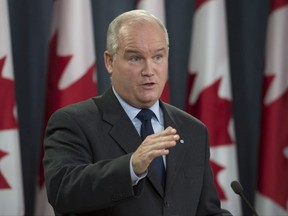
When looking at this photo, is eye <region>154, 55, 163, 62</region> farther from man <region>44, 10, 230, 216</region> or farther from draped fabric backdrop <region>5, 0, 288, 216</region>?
draped fabric backdrop <region>5, 0, 288, 216</region>

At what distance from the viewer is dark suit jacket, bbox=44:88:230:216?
1.77 meters

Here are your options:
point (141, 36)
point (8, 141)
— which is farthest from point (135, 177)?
point (8, 141)

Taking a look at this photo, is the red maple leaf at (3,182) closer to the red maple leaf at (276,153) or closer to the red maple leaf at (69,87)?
the red maple leaf at (69,87)

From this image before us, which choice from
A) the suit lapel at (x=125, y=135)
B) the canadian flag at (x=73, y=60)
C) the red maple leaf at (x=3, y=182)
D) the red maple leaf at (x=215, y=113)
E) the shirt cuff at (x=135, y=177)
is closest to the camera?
the shirt cuff at (x=135, y=177)

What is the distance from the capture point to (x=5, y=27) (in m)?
3.02

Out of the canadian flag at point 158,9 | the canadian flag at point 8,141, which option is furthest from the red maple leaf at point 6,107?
the canadian flag at point 158,9

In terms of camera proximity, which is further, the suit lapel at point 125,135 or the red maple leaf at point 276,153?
the red maple leaf at point 276,153

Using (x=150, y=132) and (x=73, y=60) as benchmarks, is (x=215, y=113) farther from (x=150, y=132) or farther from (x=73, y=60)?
(x=150, y=132)

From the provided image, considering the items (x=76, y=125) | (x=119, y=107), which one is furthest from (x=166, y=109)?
(x=76, y=125)

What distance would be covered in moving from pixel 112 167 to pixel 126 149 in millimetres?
235

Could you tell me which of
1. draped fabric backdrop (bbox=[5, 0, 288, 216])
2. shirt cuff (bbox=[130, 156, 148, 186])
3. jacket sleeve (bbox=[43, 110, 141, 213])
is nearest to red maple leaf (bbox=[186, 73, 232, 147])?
draped fabric backdrop (bbox=[5, 0, 288, 216])

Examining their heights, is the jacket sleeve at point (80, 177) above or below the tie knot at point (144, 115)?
below

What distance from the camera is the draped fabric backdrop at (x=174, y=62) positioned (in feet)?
10.5

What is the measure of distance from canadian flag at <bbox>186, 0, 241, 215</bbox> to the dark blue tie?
4.25 ft
